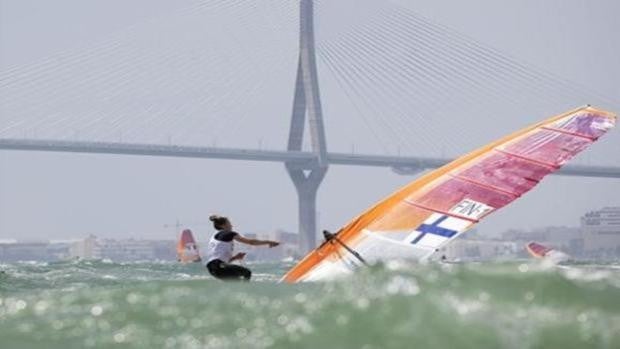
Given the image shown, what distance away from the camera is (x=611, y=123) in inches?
349

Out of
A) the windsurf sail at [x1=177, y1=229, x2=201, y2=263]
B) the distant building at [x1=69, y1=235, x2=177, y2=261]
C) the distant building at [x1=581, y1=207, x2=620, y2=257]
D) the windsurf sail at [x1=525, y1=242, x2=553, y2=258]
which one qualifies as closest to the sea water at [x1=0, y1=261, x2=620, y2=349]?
the windsurf sail at [x1=525, y1=242, x2=553, y2=258]

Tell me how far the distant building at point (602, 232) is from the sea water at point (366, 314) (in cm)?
6473

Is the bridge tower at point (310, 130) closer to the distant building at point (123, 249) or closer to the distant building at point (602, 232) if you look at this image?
the distant building at point (602, 232)

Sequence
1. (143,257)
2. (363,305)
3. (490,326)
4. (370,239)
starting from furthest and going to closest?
(143,257) → (370,239) → (363,305) → (490,326)

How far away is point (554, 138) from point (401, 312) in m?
4.33

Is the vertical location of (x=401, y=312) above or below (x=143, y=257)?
above

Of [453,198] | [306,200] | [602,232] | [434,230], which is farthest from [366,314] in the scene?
[602,232]

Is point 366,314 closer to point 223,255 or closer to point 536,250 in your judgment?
point 223,255

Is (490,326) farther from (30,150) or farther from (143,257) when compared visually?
(143,257)

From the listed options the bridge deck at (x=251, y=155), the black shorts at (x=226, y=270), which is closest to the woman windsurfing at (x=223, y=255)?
the black shorts at (x=226, y=270)

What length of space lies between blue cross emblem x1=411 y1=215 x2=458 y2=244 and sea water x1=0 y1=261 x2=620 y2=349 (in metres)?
2.72

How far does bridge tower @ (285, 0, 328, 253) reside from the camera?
4572cm

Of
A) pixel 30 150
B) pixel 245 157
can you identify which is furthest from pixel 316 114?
pixel 30 150

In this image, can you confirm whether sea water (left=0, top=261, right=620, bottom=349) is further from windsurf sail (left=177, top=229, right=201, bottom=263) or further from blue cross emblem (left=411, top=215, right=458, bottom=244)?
windsurf sail (left=177, top=229, right=201, bottom=263)
